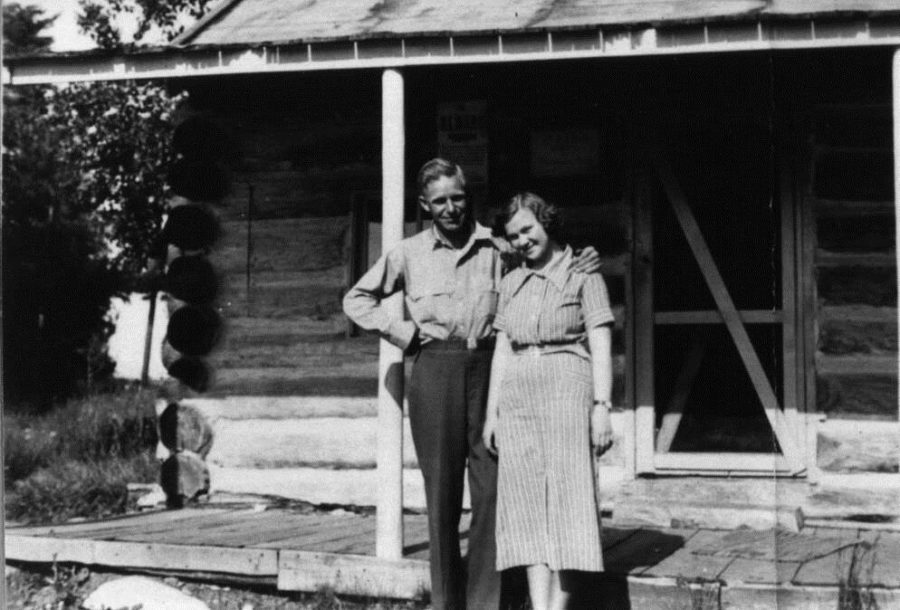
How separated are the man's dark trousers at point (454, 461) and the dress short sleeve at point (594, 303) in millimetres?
570

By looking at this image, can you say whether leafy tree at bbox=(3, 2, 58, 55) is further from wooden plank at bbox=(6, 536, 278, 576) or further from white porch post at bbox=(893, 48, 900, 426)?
white porch post at bbox=(893, 48, 900, 426)

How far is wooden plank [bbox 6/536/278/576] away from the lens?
258 inches

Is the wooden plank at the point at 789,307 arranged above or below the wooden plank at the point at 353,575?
above

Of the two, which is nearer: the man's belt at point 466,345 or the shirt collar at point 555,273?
the shirt collar at point 555,273

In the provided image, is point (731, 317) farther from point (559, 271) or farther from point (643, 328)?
point (559, 271)

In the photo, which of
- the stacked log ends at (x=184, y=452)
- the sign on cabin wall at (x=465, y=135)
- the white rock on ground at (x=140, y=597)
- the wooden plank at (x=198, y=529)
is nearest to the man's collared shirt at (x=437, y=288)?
the white rock on ground at (x=140, y=597)

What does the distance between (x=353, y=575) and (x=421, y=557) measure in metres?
0.39

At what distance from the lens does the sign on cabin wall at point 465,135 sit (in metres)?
8.16

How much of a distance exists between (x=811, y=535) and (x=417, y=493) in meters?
2.72

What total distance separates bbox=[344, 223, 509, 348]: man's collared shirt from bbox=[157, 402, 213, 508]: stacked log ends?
3.68 metres

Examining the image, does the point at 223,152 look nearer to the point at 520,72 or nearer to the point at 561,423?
the point at 520,72

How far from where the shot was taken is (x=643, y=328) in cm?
825

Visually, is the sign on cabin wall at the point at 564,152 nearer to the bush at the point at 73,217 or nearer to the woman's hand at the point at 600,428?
the woman's hand at the point at 600,428

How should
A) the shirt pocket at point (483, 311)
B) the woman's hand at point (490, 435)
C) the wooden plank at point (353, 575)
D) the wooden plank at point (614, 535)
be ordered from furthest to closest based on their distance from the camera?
the wooden plank at point (614, 535), the wooden plank at point (353, 575), the shirt pocket at point (483, 311), the woman's hand at point (490, 435)
